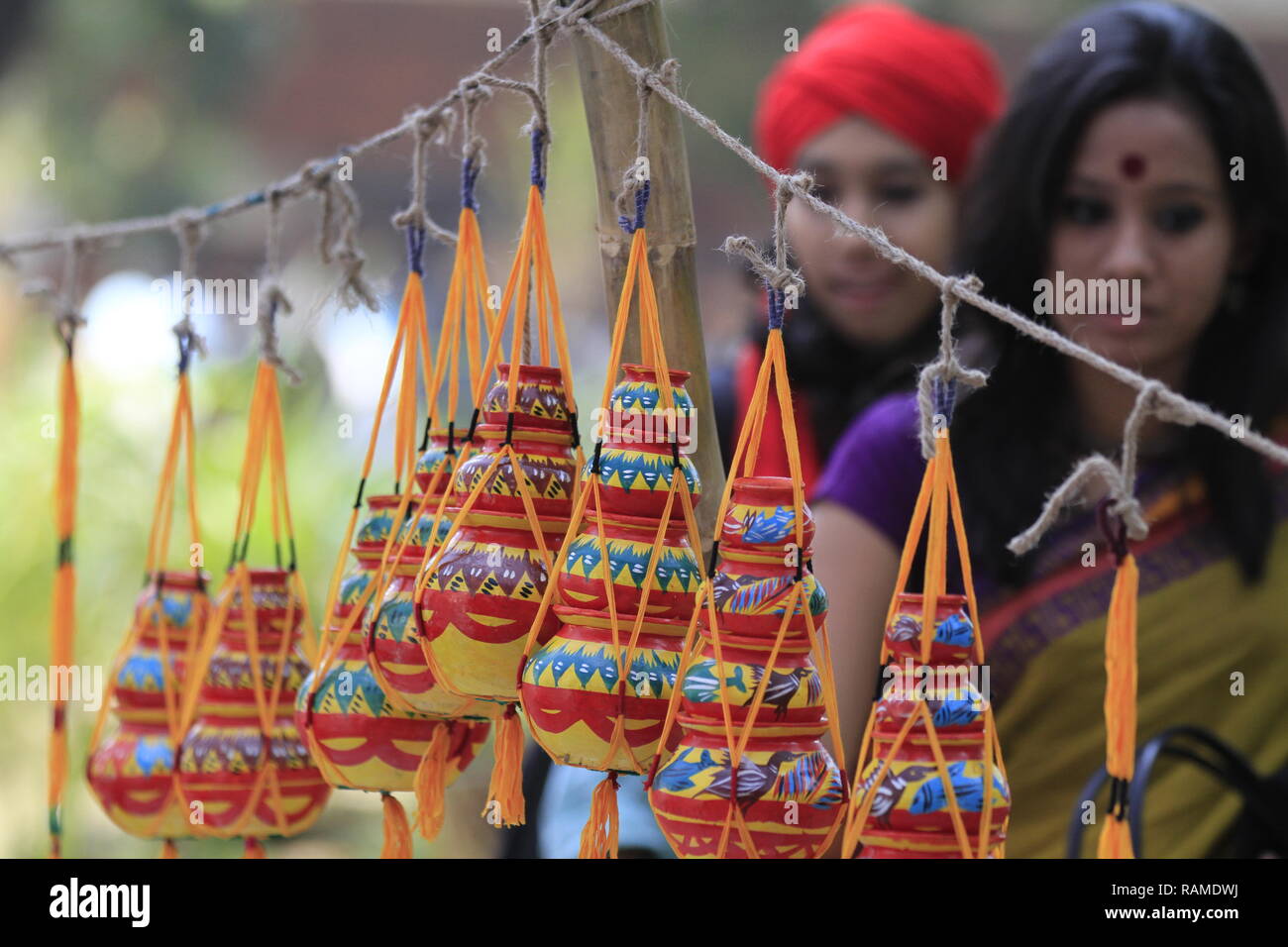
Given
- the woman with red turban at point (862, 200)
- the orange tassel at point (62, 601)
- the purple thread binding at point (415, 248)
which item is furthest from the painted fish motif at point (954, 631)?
the woman with red turban at point (862, 200)

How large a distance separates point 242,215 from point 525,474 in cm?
488

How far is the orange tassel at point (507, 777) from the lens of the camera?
0.85 metres

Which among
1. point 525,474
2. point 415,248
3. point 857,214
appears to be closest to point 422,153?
point 415,248

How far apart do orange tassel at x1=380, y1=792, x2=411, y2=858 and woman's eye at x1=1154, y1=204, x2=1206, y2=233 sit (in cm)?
90

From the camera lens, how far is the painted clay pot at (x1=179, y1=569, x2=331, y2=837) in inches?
41.1

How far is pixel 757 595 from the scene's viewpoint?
733 millimetres

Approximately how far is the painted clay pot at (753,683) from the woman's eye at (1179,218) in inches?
31.0

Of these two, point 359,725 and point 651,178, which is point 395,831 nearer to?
point 359,725

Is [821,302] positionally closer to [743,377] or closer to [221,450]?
[743,377]

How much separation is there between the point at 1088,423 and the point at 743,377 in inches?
23.6

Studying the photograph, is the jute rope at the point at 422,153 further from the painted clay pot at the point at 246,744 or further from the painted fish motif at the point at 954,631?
the painted fish motif at the point at 954,631

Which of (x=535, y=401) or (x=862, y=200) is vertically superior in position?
(x=862, y=200)
